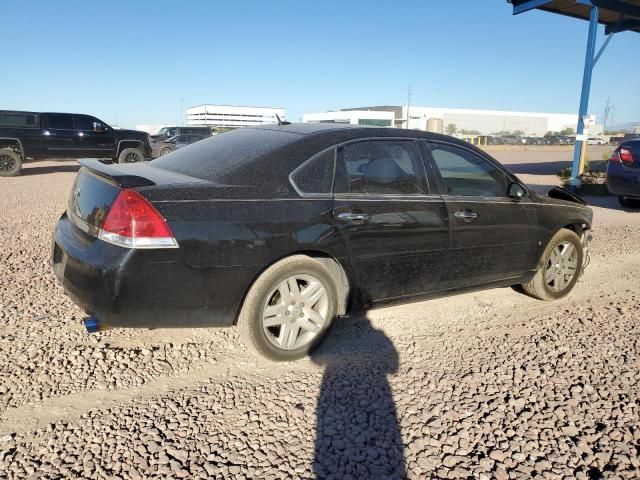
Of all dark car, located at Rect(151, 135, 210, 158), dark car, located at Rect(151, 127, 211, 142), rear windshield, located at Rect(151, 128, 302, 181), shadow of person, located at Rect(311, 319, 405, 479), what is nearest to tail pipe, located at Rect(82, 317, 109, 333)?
rear windshield, located at Rect(151, 128, 302, 181)

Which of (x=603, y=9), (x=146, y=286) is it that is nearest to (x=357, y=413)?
(x=146, y=286)

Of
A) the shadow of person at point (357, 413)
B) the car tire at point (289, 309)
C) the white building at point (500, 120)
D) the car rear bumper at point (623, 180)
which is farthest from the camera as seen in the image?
the white building at point (500, 120)

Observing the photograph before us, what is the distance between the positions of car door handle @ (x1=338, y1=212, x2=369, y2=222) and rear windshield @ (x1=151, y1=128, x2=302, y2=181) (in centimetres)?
65

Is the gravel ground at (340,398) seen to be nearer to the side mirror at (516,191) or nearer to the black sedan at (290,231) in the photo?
the black sedan at (290,231)

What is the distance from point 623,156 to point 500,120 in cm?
11342

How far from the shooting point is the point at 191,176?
3.06 m

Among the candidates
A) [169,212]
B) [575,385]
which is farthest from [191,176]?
[575,385]

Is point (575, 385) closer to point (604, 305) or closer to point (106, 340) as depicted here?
point (604, 305)

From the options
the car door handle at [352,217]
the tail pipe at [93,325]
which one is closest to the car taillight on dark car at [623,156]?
the car door handle at [352,217]

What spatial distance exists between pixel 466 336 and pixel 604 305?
1682mm

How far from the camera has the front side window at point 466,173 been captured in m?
3.76

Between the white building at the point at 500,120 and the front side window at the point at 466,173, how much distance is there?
100m

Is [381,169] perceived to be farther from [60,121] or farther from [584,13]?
[60,121]

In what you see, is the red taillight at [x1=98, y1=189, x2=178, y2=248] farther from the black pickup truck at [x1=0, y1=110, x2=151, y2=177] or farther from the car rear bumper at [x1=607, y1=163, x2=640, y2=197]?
the black pickup truck at [x1=0, y1=110, x2=151, y2=177]
